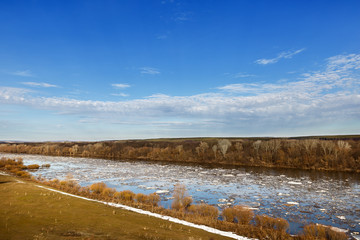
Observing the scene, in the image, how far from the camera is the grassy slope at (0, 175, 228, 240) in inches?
361

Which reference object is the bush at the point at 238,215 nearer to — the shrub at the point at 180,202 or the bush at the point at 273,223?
the bush at the point at 273,223

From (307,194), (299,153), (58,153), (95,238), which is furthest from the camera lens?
(58,153)

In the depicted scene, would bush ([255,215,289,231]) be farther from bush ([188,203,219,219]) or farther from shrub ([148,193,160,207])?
shrub ([148,193,160,207])

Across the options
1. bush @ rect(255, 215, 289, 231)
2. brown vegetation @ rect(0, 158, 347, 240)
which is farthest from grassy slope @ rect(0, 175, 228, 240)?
bush @ rect(255, 215, 289, 231)

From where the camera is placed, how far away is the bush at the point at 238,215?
14.4 meters

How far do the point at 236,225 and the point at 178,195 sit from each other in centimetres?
643

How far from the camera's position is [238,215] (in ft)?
48.2

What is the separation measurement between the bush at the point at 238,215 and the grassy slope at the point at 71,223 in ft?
12.4

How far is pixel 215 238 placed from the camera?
1072 cm

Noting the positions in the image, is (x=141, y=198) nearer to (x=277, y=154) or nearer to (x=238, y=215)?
(x=238, y=215)

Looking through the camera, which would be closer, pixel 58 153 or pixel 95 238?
pixel 95 238

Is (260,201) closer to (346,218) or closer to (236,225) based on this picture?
(346,218)

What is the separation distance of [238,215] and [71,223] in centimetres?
979

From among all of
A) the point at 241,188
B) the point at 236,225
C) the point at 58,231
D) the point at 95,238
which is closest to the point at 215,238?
the point at 236,225
